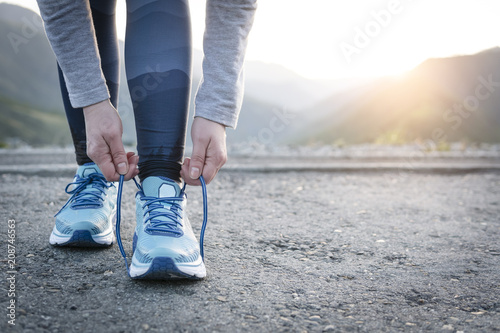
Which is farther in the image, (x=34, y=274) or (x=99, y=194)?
(x=99, y=194)

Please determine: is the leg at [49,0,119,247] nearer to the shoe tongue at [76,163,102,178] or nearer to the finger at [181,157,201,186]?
the shoe tongue at [76,163,102,178]

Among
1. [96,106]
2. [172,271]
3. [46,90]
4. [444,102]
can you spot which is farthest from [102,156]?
[46,90]

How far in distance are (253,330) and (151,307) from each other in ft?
0.91

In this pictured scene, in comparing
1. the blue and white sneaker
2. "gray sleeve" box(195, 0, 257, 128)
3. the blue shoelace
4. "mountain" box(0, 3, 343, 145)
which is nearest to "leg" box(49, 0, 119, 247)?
the blue and white sneaker

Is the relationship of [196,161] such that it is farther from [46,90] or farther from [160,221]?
[46,90]

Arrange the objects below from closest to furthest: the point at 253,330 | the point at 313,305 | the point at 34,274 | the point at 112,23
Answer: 1. the point at 253,330
2. the point at 313,305
3. the point at 34,274
4. the point at 112,23

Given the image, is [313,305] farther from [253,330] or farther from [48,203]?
[48,203]

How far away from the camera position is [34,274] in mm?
1185

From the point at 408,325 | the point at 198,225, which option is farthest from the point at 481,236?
the point at 198,225

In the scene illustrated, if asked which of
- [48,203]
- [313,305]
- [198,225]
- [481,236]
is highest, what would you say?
[313,305]

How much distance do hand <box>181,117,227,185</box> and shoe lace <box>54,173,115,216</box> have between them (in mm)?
525

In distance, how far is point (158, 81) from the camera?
1.29 m

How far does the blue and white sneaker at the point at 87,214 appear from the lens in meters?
1.41

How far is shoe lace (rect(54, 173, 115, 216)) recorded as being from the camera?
4.94 feet
